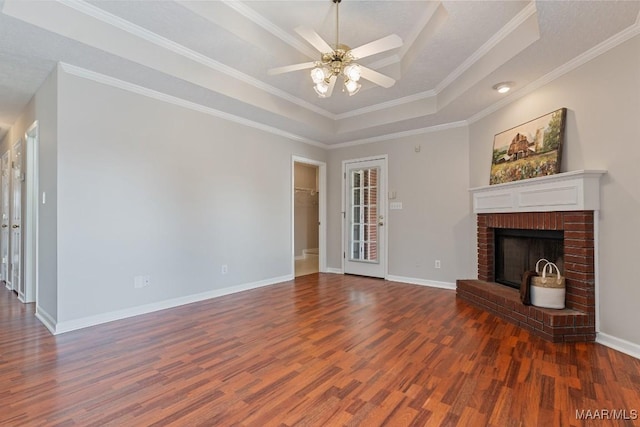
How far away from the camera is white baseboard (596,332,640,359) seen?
2418mm

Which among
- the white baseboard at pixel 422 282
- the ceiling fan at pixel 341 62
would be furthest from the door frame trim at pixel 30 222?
the white baseboard at pixel 422 282

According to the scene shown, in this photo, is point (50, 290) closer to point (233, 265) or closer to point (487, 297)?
point (233, 265)

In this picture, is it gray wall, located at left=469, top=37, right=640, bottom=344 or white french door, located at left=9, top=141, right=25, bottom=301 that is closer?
gray wall, located at left=469, top=37, right=640, bottom=344

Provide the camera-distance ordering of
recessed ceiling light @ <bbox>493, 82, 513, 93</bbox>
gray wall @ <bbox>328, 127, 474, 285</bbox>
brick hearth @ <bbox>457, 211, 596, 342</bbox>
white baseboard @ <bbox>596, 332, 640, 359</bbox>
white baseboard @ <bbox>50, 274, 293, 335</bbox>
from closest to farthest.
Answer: white baseboard @ <bbox>596, 332, 640, 359</bbox>
brick hearth @ <bbox>457, 211, 596, 342</bbox>
white baseboard @ <bbox>50, 274, 293, 335</bbox>
recessed ceiling light @ <bbox>493, 82, 513, 93</bbox>
gray wall @ <bbox>328, 127, 474, 285</bbox>

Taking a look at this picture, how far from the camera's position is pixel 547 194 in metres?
3.04

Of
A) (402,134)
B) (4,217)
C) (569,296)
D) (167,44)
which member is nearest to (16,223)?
(4,217)

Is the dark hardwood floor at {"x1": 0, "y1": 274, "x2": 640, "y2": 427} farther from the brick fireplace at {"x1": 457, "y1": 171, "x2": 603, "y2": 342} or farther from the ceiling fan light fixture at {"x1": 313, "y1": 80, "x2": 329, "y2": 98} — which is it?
the ceiling fan light fixture at {"x1": 313, "y1": 80, "x2": 329, "y2": 98}

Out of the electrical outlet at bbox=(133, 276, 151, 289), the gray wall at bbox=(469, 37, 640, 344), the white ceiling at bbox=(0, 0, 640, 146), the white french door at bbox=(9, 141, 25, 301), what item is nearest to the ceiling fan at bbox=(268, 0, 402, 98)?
the white ceiling at bbox=(0, 0, 640, 146)

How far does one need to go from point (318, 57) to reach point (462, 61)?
156 centimetres

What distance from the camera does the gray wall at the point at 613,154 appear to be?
8.09 feet

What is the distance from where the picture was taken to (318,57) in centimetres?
358

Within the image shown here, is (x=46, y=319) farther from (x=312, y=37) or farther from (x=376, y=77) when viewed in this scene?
(x=376, y=77)

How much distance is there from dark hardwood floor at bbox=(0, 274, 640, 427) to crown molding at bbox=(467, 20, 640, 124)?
247 centimetres

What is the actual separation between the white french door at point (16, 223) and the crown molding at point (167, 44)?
9.18 feet
